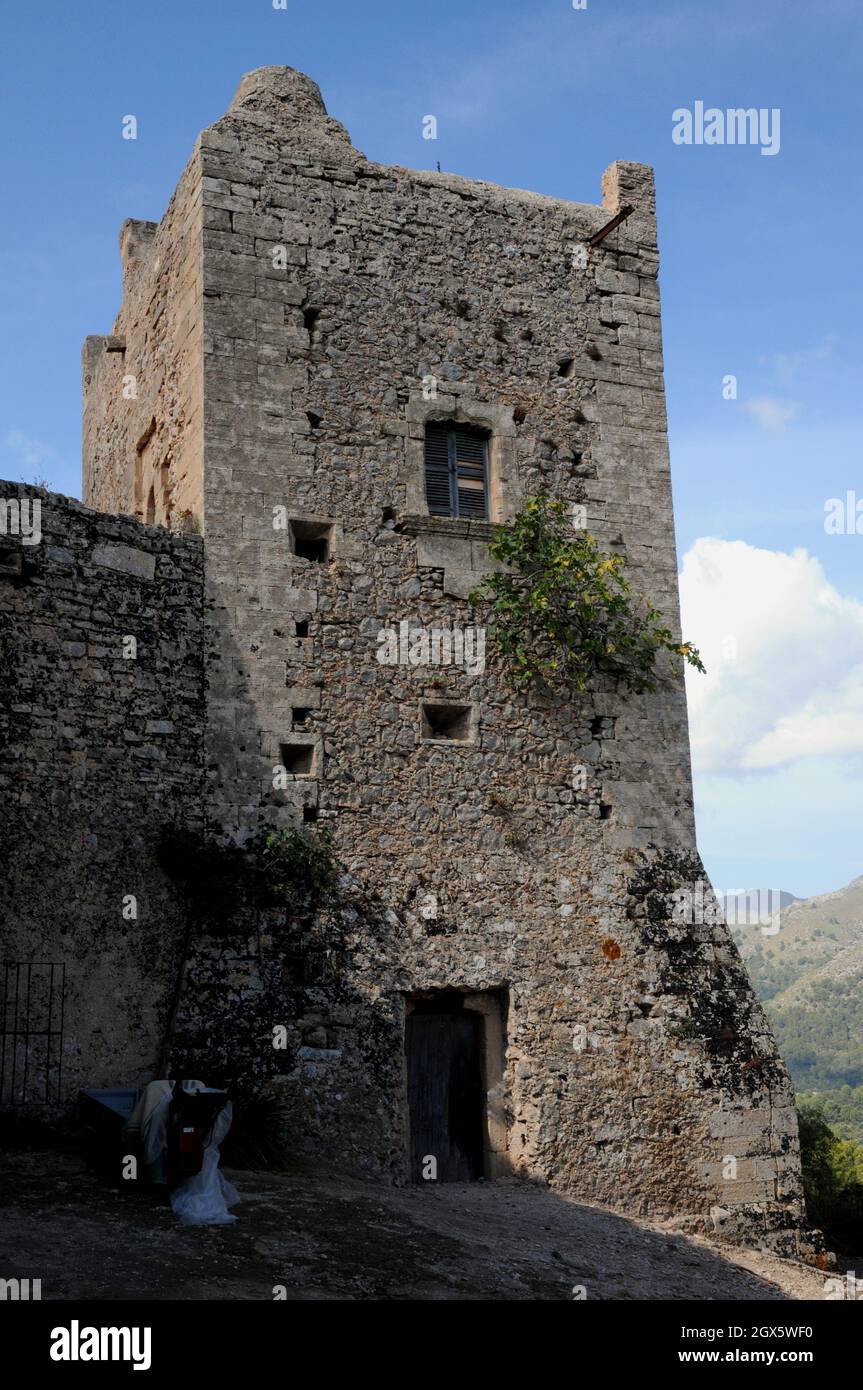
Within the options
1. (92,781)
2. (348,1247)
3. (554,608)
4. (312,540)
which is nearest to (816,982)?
(554,608)

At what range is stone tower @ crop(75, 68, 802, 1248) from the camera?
10.5 m

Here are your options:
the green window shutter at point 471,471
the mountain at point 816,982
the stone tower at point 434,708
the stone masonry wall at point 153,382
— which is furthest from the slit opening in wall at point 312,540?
the mountain at point 816,982

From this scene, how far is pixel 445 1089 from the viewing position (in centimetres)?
1077

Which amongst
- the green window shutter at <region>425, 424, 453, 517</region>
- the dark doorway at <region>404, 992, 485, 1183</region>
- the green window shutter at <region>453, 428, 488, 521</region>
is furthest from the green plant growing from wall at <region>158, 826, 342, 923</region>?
the green window shutter at <region>453, 428, 488, 521</region>

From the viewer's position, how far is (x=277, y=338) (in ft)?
37.1

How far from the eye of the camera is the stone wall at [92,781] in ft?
30.6

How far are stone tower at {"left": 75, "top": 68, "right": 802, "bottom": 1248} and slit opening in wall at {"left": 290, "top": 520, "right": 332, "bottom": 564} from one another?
0.03 meters

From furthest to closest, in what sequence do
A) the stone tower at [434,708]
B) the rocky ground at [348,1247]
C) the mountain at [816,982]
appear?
the mountain at [816,982]
the stone tower at [434,708]
the rocky ground at [348,1247]

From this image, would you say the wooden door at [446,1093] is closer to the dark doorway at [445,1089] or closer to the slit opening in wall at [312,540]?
the dark doorway at [445,1089]

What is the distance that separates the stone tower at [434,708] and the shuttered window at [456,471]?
5 centimetres

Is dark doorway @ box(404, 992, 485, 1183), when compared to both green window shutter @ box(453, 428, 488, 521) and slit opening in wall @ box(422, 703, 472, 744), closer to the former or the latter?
slit opening in wall @ box(422, 703, 472, 744)
